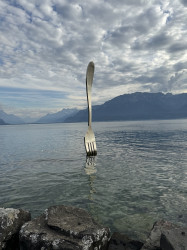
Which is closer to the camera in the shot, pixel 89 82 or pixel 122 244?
pixel 122 244

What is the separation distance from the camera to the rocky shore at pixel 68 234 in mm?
6504

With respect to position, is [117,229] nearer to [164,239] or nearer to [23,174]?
[164,239]

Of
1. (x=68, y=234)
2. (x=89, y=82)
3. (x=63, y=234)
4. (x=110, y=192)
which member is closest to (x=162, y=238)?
(x=68, y=234)

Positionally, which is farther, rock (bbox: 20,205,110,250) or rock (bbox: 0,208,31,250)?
rock (bbox: 0,208,31,250)

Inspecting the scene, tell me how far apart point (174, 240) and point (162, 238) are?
43 centimetres

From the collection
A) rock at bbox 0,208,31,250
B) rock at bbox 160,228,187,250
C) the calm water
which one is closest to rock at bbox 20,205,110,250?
rock at bbox 0,208,31,250

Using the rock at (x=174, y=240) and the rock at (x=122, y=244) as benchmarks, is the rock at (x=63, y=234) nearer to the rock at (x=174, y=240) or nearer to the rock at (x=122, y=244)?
the rock at (x=122, y=244)

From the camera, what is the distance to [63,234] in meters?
7.09

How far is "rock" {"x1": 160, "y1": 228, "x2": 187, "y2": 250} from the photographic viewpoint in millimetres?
6073

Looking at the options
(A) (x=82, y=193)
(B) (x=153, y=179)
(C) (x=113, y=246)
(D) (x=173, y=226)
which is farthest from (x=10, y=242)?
(B) (x=153, y=179)

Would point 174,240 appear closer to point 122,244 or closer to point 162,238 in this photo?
point 162,238

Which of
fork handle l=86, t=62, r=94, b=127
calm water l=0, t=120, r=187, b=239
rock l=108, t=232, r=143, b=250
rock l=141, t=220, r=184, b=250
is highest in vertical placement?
fork handle l=86, t=62, r=94, b=127

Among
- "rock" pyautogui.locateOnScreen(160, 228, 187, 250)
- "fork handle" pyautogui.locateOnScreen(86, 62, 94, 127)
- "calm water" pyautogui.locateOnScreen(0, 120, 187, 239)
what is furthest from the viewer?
"fork handle" pyautogui.locateOnScreen(86, 62, 94, 127)

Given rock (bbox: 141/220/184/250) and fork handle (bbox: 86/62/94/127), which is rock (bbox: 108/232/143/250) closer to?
rock (bbox: 141/220/184/250)
